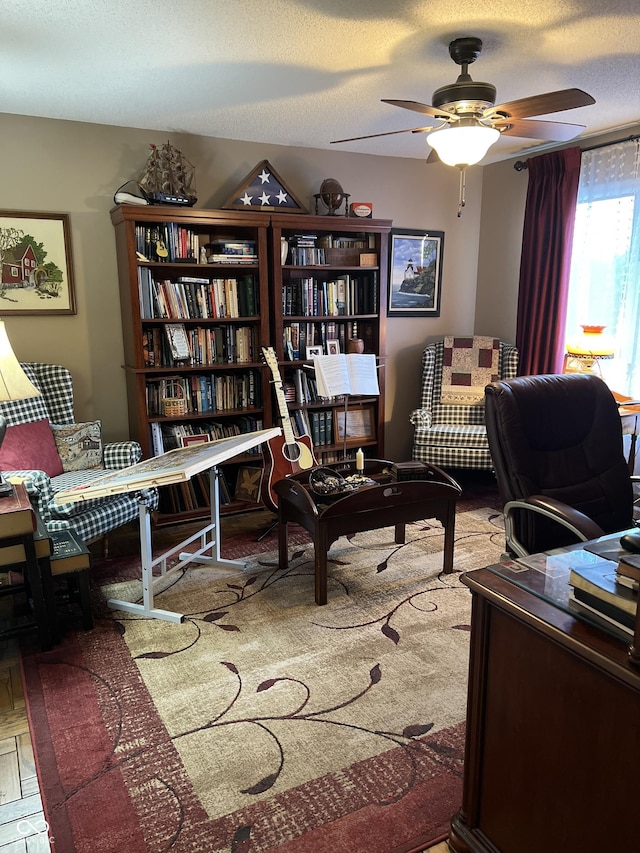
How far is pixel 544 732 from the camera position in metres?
1.25

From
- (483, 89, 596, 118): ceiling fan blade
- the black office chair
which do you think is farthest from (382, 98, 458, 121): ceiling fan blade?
the black office chair

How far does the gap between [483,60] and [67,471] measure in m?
2.99

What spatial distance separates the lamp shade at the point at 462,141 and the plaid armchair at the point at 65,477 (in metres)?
1.95

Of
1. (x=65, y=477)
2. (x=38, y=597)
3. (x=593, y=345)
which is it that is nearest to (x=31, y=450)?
(x=65, y=477)

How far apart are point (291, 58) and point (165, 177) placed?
1.27 metres

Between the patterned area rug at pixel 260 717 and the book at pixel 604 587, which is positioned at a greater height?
the book at pixel 604 587

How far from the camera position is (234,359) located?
4020 mm

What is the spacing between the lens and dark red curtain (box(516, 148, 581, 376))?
414cm

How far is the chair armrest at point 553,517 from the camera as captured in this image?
1.99 metres

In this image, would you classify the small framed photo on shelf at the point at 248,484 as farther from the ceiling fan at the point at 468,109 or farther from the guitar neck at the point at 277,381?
the ceiling fan at the point at 468,109

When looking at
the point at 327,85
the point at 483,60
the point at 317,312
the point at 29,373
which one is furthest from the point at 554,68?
the point at 29,373

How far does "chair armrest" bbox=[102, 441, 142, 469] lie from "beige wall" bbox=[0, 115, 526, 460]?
494 millimetres

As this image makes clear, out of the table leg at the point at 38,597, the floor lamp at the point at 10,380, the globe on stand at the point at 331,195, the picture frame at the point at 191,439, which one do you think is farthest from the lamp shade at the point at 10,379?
the globe on stand at the point at 331,195

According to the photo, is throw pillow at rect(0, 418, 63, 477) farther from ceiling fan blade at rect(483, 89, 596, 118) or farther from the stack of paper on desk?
ceiling fan blade at rect(483, 89, 596, 118)
